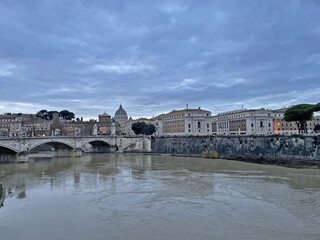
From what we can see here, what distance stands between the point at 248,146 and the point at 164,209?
100 ft

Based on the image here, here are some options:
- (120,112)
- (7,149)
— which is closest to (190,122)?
(7,149)

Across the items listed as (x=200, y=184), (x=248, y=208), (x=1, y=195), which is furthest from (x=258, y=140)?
(x=1, y=195)

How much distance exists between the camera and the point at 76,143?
5350cm

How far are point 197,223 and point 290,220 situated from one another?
454 cm

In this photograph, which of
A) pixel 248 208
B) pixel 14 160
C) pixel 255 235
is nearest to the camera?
pixel 255 235

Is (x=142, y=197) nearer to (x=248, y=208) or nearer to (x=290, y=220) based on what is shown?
(x=248, y=208)

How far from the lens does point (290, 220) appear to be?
13.3 meters

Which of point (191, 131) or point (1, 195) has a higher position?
point (191, 131)

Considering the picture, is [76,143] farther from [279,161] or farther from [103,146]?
[279,161]

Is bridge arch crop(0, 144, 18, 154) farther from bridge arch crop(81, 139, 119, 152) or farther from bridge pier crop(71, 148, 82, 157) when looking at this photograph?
bridge arch crop(81, 139, 119, 152)

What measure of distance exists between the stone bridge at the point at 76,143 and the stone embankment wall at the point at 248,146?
3875 millimetres

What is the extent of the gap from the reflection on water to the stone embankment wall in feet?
34.1

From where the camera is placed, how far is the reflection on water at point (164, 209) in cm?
1203

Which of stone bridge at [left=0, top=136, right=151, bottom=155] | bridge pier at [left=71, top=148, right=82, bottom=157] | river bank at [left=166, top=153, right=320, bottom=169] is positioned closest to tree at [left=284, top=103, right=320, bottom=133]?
river bank at [left=166, top=153, right=320, bottom=169]
